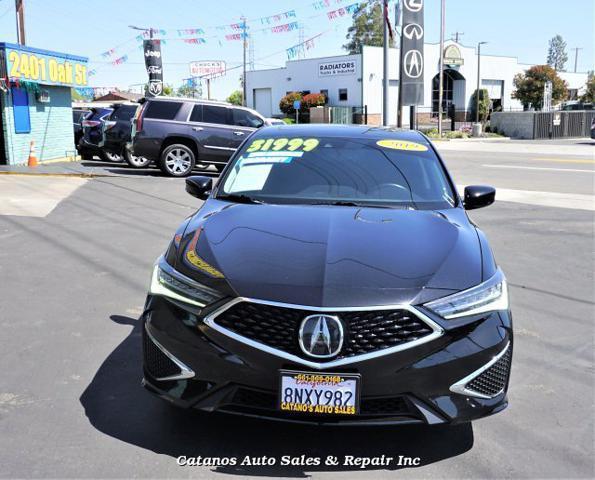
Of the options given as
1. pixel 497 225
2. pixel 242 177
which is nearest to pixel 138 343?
pixel 242 177

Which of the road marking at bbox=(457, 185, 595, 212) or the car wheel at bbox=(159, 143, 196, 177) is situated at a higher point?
the car wheel at bbox=(159, 143, 196, 177)

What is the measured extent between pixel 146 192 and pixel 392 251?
9.91 metres

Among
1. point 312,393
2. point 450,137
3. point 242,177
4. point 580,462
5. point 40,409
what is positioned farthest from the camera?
Answer: point 450,137

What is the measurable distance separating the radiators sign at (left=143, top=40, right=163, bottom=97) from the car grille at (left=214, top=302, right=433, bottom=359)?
97.0 feet

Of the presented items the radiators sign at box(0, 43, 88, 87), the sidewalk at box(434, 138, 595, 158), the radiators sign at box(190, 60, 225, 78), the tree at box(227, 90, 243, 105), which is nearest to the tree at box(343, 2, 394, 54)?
the tree at box(227, 90, 243, 105)

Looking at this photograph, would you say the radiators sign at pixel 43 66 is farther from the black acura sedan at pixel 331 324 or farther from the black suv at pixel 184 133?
the black acura sedan at pixel 331 324

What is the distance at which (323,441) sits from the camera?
322 cm

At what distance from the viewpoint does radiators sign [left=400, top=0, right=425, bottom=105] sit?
74.3 ft

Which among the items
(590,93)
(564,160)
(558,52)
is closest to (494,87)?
(590,93)

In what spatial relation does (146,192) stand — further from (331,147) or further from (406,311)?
(406,311)

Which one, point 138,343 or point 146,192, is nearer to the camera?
point 138,343

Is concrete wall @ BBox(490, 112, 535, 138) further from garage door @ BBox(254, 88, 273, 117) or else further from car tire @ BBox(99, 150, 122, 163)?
car tire @ BBox(99, 150, 122, 163)

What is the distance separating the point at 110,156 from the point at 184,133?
4.11m

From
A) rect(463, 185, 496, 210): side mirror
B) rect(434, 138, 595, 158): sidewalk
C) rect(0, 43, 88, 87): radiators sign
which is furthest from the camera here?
rect(434, 138, 595, 158): sidewalk
